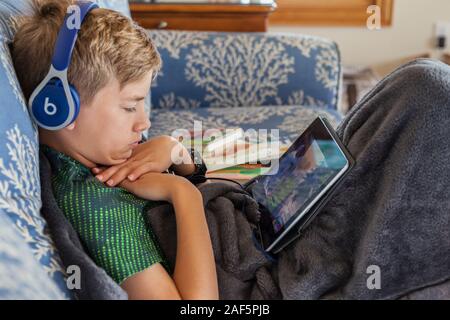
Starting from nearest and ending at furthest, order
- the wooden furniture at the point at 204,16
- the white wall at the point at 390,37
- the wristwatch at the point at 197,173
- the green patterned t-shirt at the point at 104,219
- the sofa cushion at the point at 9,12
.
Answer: the green patterned t-shirt at the point at 104,219
the sofa cushion at the point at 9,12
the wristwatch at the point at 197,173
the wooden furniture at the point at 204,16
the white wall at the point at 390,37

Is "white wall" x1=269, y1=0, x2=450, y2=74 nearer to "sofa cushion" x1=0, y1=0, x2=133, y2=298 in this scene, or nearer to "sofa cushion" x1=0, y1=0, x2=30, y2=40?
"sofa cushion" x1=0, y1=0, x2=30, y2=40

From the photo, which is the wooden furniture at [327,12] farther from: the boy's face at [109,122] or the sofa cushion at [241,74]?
the boy's face at [109,122]

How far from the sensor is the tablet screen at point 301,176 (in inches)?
30.9

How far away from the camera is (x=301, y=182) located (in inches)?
33.2

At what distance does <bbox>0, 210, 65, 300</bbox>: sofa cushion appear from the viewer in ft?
1.76

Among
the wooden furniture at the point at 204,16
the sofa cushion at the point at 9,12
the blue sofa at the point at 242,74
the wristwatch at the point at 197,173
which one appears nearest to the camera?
the sofa cushion at the point at 9,12

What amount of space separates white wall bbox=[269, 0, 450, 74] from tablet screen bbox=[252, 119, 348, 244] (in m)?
2.01

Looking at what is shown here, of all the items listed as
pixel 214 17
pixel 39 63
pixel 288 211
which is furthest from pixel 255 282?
pixel 214 17

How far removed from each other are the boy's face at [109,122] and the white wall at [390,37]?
208 cm

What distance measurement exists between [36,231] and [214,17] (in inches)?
58.3

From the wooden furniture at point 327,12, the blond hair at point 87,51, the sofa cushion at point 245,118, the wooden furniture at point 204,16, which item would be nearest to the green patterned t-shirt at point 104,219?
the blond hair at point 87,51

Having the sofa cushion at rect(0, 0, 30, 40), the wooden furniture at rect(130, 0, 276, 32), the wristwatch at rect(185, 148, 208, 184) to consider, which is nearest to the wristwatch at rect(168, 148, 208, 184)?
the wristwatch at rect(185, 148, 208, 184)

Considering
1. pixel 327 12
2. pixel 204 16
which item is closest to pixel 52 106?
pixel 204 16
